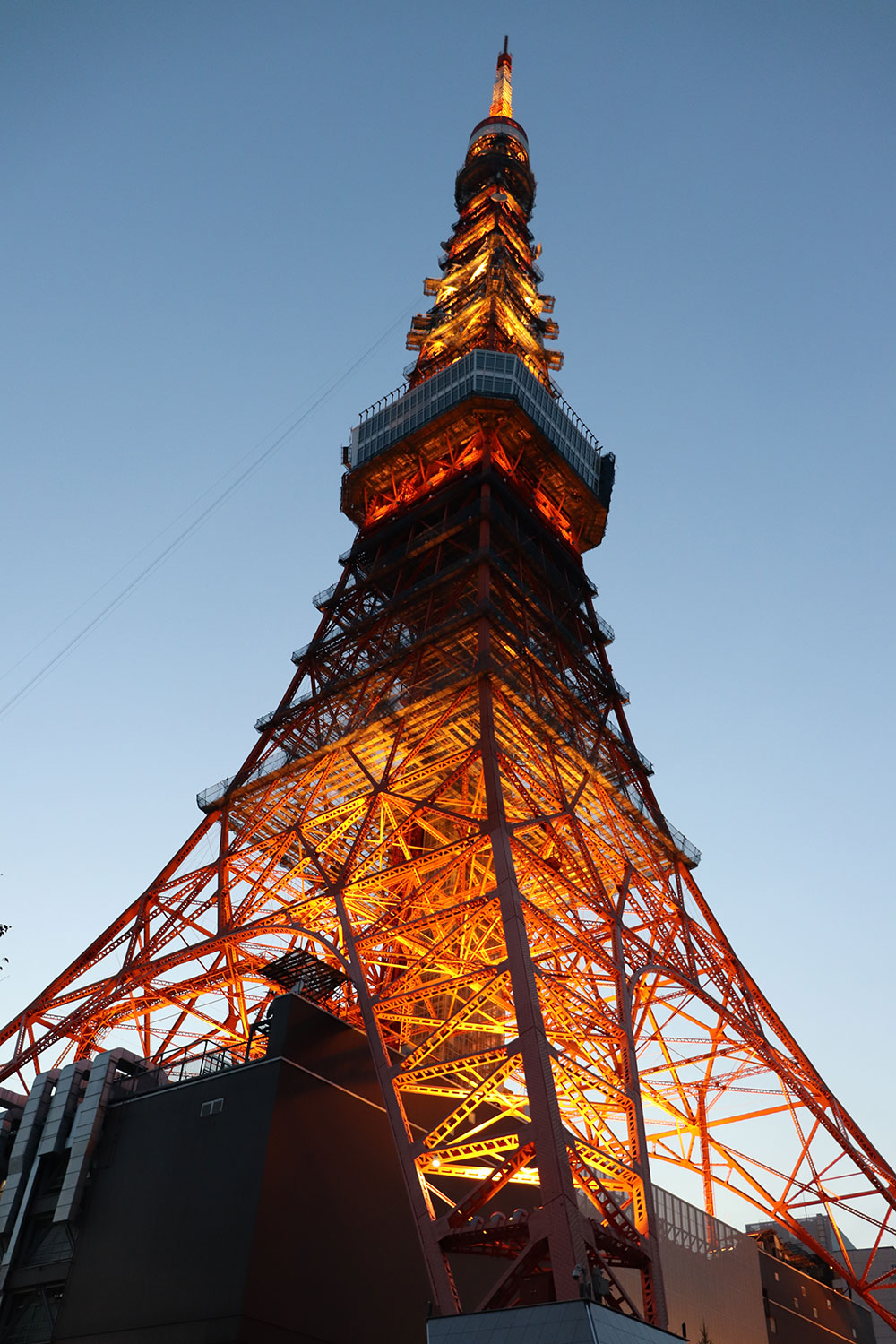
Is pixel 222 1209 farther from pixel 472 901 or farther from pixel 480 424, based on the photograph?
pixel 480 424

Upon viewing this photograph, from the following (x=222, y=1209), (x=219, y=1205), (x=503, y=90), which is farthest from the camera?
(x=503, y=90)

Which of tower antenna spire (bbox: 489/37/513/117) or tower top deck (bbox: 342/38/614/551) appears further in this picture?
tower antenna spire (bbox: 489/37/513/117)

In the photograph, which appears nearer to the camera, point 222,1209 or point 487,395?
point 222,1209

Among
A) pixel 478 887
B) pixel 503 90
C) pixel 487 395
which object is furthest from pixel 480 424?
pixel 503 90

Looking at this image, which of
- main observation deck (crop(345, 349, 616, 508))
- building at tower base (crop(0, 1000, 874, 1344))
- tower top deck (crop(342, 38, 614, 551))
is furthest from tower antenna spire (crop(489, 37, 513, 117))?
building at tower base (crop(0, 1000, 874, 1344))

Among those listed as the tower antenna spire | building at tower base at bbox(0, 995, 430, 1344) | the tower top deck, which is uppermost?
the tower antenna spire

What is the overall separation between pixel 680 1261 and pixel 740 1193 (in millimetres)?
3855

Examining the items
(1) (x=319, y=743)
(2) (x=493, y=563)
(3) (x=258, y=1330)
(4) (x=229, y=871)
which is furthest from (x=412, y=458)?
(3) (x=258, y=1330)

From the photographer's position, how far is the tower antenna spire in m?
75.7

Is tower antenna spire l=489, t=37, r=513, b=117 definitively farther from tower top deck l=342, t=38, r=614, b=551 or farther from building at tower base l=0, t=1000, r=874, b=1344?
building at tower base l=0, t=1000, r=874, b=1344

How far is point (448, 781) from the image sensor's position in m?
29.7

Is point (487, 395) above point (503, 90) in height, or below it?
below

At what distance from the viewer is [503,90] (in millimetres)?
76938

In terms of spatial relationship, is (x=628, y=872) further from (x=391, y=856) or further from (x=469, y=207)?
(x=469, y=207)
